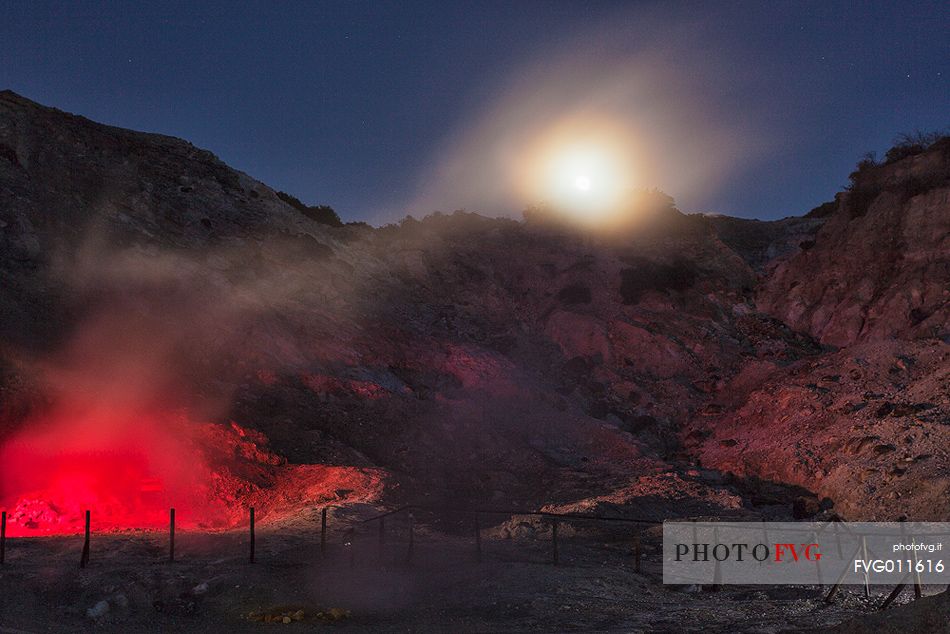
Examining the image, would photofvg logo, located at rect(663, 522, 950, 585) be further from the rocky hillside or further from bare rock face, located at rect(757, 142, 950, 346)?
bare rock face, located at rect(757, 142, 950, 346)

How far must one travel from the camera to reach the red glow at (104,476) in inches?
801

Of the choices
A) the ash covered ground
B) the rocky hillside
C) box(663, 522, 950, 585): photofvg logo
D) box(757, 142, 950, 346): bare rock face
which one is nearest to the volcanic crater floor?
the ash covered ground

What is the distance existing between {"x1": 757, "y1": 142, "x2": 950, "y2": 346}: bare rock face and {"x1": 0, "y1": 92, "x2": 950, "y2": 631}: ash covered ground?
0.58 ft

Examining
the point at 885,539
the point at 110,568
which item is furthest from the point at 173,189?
the point at 885,539

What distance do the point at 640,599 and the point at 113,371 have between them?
800 inches

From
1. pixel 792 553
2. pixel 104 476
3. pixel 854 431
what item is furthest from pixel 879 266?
pixel 104 476

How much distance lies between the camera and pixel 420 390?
109 feet

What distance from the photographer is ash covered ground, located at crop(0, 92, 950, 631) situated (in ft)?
48.2

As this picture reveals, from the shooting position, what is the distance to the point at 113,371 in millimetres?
25516

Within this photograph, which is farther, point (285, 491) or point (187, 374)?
point (187, 374)

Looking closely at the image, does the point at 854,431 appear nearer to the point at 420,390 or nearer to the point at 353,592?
the point at 420,390

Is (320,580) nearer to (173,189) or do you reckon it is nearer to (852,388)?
(852,388)

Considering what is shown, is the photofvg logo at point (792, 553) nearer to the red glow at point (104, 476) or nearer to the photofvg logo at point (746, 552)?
the photofvg logo at point (746, 552)

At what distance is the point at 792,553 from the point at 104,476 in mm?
20191
